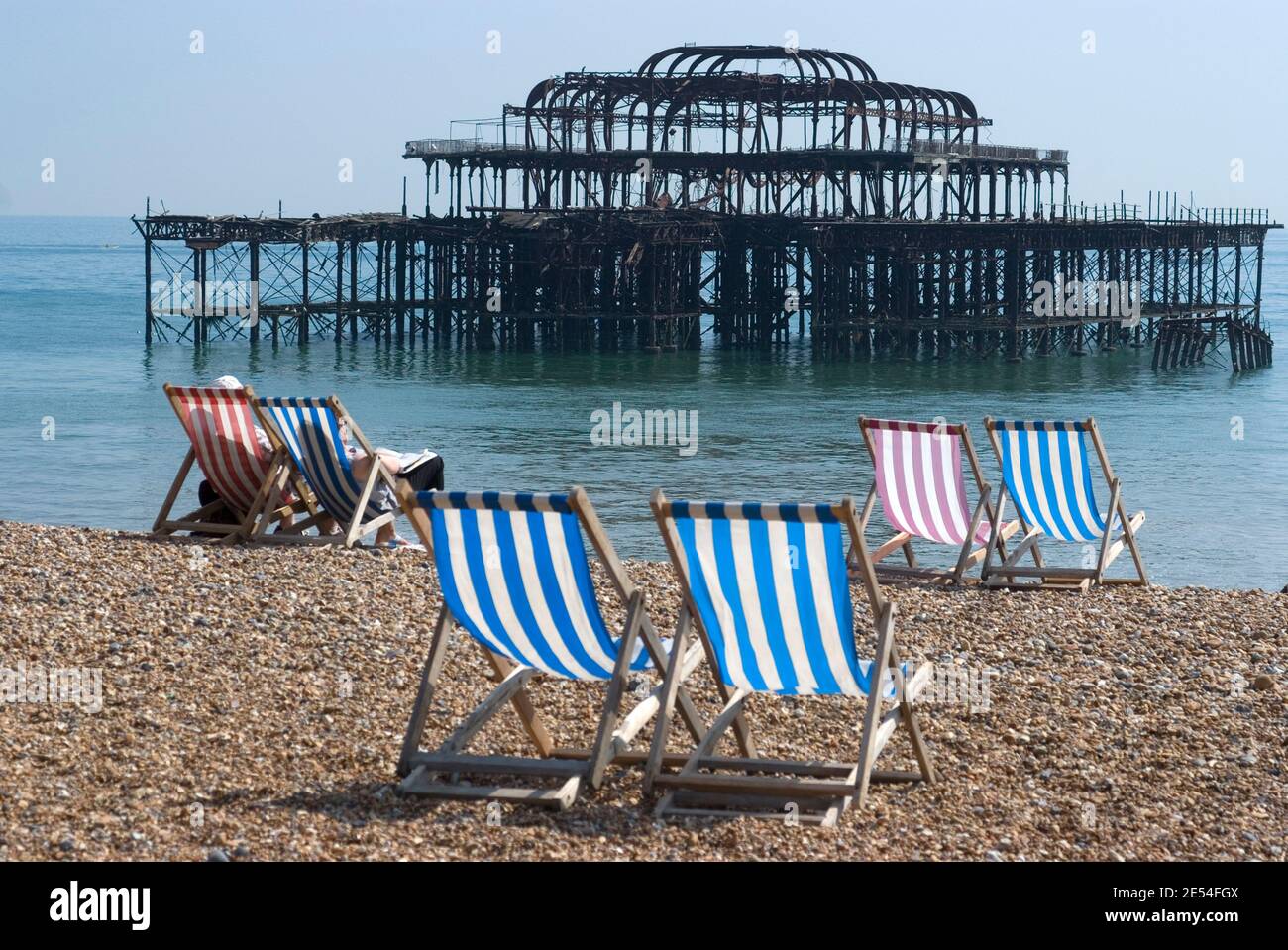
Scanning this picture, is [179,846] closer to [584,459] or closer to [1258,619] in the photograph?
[1258,619]

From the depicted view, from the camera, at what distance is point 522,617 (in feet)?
14.5

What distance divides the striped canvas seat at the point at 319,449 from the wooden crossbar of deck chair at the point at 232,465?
0.11 metres

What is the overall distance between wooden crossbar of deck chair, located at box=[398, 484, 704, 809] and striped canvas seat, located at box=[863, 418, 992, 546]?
3676mm

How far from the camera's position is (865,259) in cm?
3534

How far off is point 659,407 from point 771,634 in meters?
21.8

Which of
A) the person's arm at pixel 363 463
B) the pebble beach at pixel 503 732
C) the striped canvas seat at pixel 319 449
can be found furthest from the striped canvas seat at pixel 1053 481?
the striped canvas seat at pixel 319 449

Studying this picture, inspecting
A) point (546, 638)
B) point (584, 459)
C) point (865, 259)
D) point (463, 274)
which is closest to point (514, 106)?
point (463, 274)

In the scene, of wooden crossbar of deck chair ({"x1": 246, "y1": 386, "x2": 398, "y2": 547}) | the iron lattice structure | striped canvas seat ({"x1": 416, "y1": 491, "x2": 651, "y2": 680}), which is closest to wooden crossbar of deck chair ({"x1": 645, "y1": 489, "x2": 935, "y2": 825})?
striped canvas seat ({"x1": 416, "y1": 491, "x2": 651, "y2": 680})

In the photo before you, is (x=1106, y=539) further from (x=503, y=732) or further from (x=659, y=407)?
(x=659, y=407)

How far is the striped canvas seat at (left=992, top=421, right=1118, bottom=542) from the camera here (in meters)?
8.13

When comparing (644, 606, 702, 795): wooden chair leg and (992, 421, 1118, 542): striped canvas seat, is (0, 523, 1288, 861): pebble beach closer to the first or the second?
(644, 606, 702, 795): wooden chair leg
